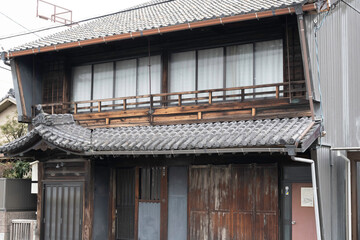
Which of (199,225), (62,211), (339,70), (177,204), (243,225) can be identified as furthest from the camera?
(62,211)

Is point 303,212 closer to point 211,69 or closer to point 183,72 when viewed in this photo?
point 211,69

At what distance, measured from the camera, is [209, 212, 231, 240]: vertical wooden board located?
1281cm

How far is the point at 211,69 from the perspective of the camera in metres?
13.8

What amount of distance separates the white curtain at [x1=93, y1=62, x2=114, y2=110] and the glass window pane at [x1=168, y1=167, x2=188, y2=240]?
3483 millimetres

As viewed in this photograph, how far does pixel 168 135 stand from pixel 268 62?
3390 mm

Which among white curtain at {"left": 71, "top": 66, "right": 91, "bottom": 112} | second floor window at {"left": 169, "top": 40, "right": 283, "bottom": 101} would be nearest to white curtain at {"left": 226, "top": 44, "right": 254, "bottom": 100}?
second floor window at {"left": 169, "top": 40, "right": 283, "bottom": 101}

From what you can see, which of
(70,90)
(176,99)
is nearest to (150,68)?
(176,99)

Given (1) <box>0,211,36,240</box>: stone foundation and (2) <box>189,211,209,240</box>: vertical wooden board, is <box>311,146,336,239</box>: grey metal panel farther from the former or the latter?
(1) <box>0,211,36,240</box>: stone foundation

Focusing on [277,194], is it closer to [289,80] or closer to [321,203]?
[321,203]

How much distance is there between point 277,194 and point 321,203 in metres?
1.42

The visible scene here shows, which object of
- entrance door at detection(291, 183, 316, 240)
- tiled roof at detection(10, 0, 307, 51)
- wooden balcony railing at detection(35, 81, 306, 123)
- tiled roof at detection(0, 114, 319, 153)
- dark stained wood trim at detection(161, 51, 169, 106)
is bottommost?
entrance door at detection(291, 183, 316, 240)

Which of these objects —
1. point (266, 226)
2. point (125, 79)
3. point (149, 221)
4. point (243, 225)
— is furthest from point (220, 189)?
point (125, 79)

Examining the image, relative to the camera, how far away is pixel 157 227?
1404cm

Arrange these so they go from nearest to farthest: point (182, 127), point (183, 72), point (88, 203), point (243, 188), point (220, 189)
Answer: point (243, 188) < point (220, 189) < point (182, 127) < point (88, 203) < point (183, 72)
